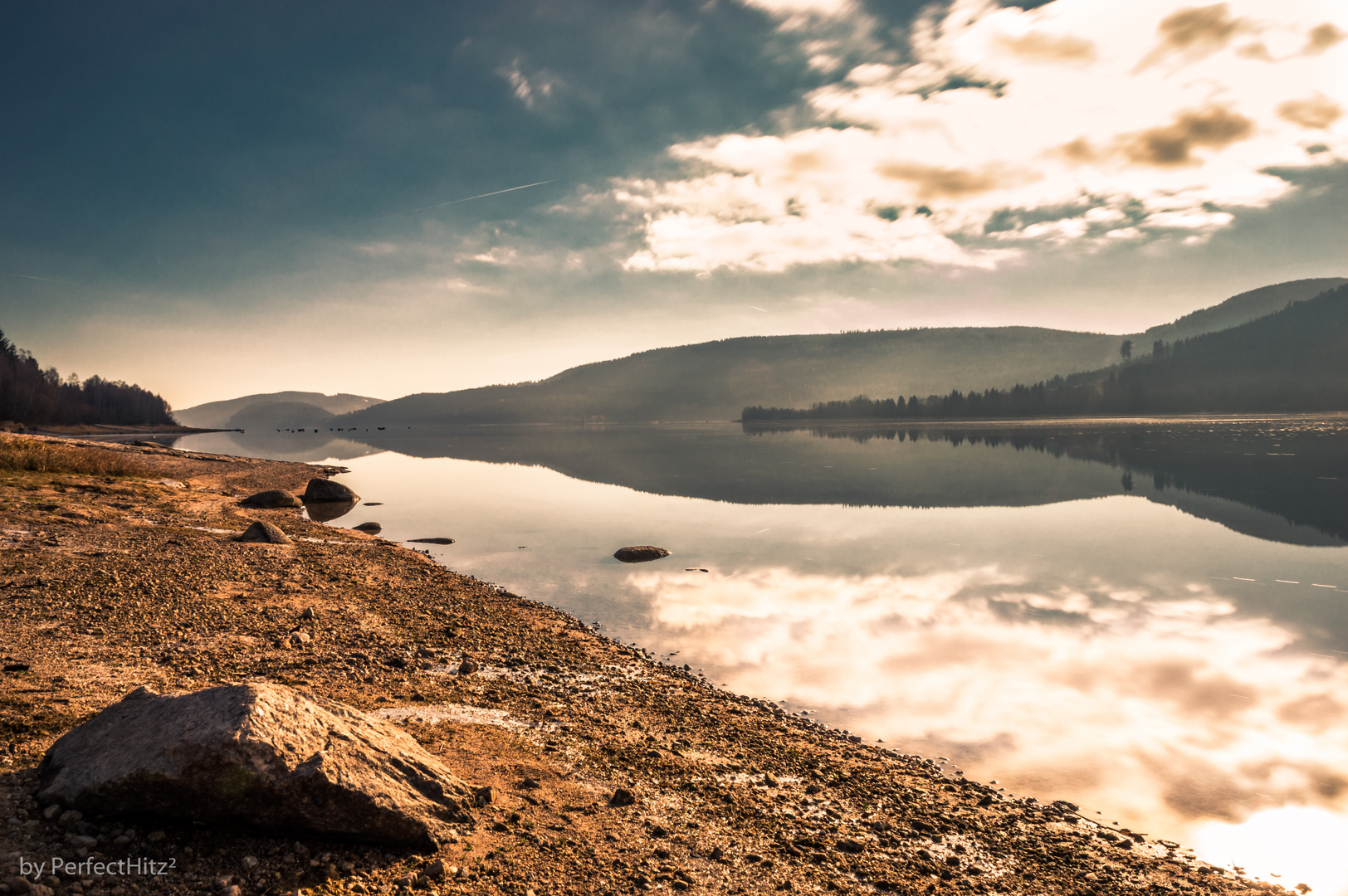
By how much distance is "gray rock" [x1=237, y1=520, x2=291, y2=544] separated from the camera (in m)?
20.1

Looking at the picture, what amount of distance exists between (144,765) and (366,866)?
5.97 ft

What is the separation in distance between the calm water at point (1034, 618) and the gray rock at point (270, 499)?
3.59 m

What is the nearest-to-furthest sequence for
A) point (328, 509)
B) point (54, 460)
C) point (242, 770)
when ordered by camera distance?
point (242, 770), point (54, 460), point (328, 509)

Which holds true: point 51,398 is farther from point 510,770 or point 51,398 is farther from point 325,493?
point 510,770

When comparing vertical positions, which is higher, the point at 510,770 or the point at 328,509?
the point at 510,770

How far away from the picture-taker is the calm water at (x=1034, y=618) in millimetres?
9266

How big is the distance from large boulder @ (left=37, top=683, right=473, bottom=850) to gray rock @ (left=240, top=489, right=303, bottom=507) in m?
32.4

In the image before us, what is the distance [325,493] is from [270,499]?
6.93 meters

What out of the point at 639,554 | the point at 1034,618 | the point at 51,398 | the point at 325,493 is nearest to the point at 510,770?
the point at 1034,618

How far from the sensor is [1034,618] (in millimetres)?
16531

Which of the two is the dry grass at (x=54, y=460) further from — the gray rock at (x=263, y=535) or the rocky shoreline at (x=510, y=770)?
the rocky shoreline at (x=510, y=770)

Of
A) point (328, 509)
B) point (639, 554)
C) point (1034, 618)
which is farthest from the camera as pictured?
point (328, 509)

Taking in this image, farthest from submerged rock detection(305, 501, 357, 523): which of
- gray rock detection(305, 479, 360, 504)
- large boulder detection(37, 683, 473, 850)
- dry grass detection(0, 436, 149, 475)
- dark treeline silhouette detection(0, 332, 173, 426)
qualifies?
dark treeline silhouette detection(0, 332, 173, 426)

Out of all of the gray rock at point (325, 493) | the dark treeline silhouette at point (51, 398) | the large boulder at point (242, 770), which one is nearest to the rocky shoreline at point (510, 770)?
the large boulder at point (242, 770)
